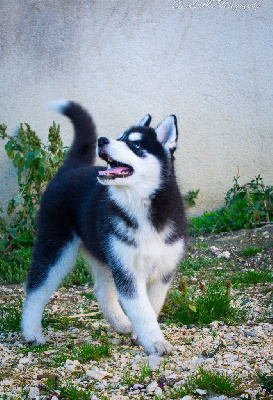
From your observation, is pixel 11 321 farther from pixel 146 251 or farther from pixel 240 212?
pixel 240 212

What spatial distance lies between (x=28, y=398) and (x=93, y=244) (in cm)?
122

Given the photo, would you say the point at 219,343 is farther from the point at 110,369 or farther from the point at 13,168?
the point at 13,168

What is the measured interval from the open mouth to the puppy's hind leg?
0.91 metres

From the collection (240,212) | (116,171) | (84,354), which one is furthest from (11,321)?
(240,212)

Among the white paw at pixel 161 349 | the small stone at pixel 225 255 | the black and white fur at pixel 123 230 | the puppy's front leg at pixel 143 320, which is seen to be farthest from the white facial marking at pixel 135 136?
the small stone at pixel 225 255

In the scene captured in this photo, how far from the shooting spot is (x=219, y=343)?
3.39 metres

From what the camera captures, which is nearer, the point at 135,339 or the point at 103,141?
the point at 103,141

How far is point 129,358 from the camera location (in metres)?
3.35

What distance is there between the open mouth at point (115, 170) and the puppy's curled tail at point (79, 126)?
997 mm

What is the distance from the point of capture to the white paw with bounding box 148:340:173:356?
10.7 feet

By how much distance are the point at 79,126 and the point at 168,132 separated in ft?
3.16

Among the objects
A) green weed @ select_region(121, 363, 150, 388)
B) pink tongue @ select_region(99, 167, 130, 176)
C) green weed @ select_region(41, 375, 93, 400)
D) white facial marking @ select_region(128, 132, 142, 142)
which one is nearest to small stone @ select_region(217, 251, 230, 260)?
white facial marking @ select_region(128, 132, 142, 142)

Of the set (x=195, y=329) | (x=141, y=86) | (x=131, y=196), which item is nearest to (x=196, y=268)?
(x=195, y=329)

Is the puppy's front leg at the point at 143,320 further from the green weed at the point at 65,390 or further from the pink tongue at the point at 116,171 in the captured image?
the pink tongue at the point at 116,171
